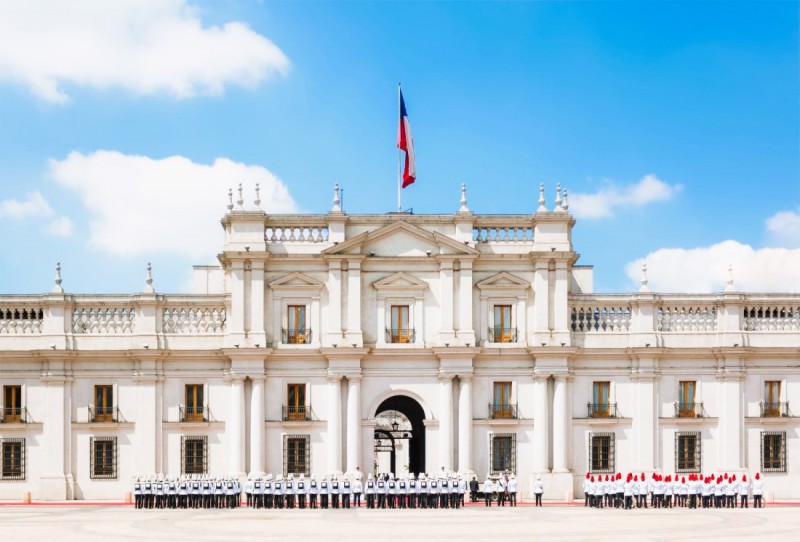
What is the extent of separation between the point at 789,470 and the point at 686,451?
464cm

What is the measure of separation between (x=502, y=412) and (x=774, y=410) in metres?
12.4

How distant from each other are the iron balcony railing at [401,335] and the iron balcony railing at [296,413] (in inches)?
189

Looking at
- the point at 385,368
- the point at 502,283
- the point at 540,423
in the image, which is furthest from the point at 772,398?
the point at 385,368

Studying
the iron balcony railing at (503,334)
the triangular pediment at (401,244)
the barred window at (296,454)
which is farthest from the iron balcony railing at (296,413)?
the iron balcony railing at (503,334)

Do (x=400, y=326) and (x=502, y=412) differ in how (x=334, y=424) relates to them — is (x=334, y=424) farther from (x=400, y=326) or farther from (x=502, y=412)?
(x=502, y=412)

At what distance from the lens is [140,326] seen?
172 feet

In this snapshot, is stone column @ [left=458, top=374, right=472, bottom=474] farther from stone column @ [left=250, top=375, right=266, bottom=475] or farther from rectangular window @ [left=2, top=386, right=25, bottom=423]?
rectangular window @ [left=2, top=386, right=25, bottom=423]

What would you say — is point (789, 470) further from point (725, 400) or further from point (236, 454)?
point (236, 454)

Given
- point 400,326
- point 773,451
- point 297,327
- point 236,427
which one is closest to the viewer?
point 236,427

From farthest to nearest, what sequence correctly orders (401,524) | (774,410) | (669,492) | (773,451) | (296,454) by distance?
(774,410), (773,451), (296,454), (669,492), (401,524)

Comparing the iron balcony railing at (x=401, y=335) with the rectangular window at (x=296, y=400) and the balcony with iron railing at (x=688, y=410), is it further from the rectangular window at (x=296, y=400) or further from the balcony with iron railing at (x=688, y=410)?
the balcony with iron railing at (x=688, y=410)

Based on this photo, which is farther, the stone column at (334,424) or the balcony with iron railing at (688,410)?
the balcony with iron railing at (688,410)

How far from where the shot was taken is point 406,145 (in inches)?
Result: 2172

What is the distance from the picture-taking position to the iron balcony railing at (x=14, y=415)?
51938mm
